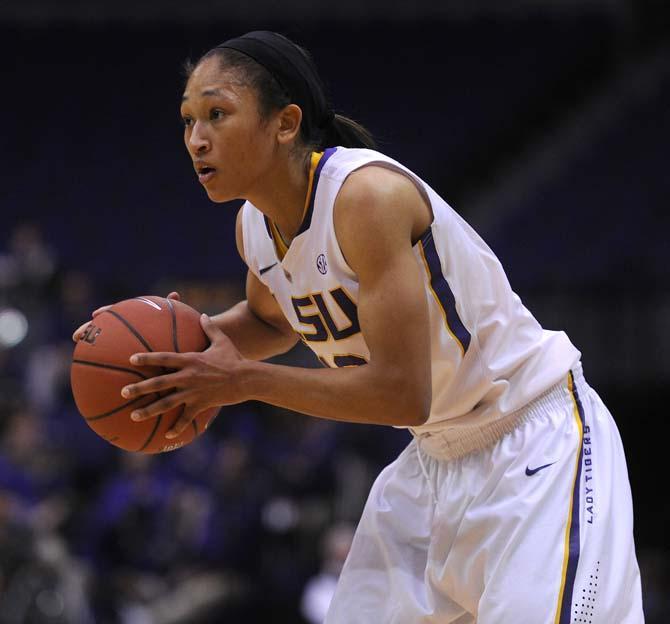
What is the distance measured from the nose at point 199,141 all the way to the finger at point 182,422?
0.75 meters

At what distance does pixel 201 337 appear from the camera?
3660 mm

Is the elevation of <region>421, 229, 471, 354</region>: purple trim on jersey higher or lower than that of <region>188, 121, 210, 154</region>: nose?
lower

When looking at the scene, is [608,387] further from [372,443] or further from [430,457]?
[430,457]

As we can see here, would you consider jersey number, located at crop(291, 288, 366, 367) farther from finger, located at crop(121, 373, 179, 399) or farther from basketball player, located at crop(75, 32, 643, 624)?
finger, located at crop(121, 373, 179, 399)

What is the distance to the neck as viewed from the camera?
12.5ft

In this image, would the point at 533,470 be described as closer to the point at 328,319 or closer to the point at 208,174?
the point at 328,319

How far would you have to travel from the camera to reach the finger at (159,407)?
134 inches

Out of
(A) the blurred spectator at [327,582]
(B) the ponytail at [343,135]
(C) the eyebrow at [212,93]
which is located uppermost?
(C) the eyebrow at [212,93]

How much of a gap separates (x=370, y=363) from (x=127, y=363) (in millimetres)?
672

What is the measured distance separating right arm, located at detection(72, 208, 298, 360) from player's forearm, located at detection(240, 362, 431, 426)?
954 millimetres

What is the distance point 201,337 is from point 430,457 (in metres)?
0.89

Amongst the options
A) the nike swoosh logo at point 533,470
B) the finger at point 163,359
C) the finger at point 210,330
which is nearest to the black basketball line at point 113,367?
the finger at point 163,359

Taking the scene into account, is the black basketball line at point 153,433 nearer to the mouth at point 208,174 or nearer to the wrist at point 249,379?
the wrist at point 249,379

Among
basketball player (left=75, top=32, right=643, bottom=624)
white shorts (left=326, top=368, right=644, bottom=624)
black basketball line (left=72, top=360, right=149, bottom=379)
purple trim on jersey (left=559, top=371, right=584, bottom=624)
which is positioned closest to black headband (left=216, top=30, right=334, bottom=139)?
basketball player (left=75, top=32, right=643, bottom=624)
